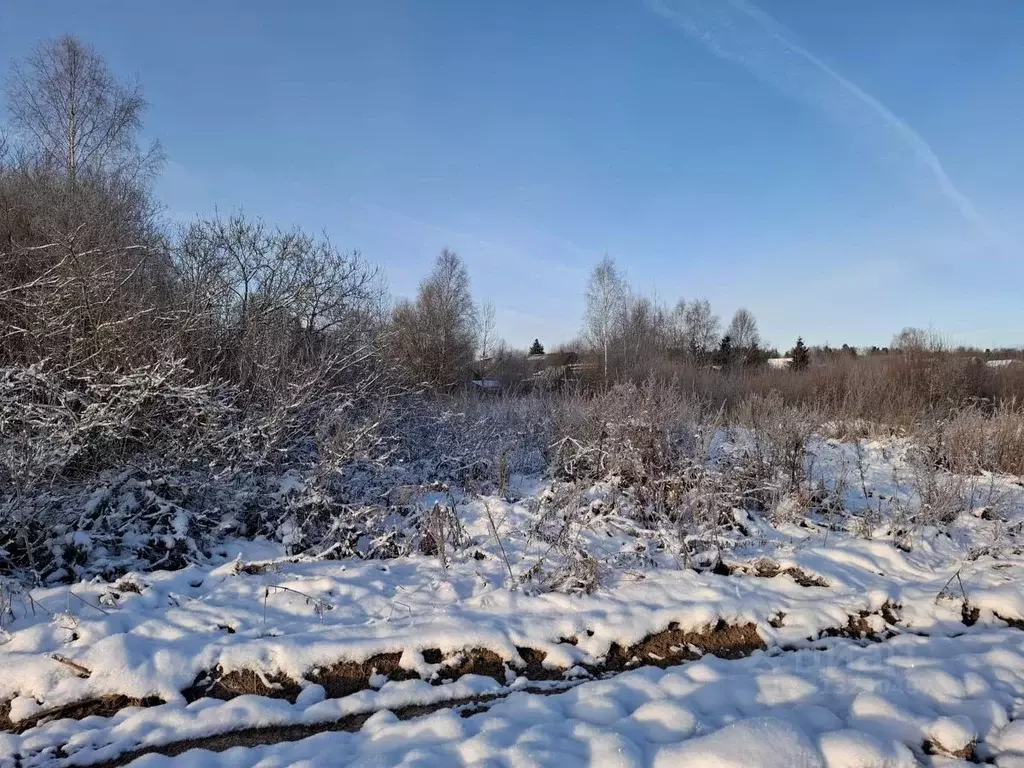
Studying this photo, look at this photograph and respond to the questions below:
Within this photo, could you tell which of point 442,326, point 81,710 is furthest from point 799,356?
point 81,710

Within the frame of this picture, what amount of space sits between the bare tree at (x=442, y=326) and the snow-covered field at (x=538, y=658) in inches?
454

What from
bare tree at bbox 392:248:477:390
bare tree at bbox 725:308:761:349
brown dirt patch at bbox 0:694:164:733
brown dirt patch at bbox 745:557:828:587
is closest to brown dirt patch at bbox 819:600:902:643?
brown dirt patch at bbox 745:557:828:587

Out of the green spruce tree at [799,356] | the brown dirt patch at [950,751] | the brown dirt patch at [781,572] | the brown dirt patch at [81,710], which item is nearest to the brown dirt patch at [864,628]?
the brown dirt patch at [781,572]

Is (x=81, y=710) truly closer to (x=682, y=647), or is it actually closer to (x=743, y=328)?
(x=682, y=647)

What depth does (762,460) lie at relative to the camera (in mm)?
7219

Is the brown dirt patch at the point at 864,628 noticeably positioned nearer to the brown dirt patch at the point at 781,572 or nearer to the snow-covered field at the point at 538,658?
the snow-covered field at the point at 538,658

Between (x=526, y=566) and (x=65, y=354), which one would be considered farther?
(x=65, y=354)

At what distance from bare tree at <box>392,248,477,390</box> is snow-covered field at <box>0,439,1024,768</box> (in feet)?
37.8

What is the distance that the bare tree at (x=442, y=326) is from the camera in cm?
1988

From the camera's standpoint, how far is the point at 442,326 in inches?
933

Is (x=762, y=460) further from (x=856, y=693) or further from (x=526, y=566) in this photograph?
(x=856, y=693)

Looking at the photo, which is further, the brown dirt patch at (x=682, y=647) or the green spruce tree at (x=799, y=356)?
the green spruce tree at (x=799, y=356)

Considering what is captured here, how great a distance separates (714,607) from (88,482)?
543 centimetres

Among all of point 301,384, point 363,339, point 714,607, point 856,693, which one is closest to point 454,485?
point 301,384
